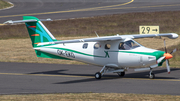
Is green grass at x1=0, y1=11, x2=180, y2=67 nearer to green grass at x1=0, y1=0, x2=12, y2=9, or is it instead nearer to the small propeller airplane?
green grass at x1=0, y1=0, x2=12, y2=9

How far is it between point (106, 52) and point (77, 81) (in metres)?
2.46

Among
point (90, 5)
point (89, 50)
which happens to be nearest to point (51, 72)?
point (89, 50)

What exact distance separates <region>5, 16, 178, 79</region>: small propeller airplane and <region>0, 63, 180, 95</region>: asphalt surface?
2.59 feet

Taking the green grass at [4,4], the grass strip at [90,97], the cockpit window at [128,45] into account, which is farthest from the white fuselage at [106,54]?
the green grass at [4,4]

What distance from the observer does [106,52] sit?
16922 millimetres

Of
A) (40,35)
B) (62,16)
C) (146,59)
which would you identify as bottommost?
(146,59)

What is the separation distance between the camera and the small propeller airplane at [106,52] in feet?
51.1

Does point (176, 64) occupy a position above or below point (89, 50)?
below

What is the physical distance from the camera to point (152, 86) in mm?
14516

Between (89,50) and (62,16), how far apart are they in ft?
96.7

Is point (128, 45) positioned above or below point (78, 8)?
below

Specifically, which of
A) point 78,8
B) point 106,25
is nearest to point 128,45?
point 106,25

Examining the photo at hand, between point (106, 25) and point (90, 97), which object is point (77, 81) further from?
point (106, 25)

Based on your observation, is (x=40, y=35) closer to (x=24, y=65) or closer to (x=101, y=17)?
(x=24, y=65)
